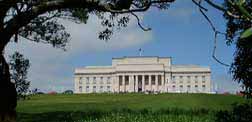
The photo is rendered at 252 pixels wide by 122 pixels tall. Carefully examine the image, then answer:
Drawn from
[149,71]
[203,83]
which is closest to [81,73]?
[149,71]

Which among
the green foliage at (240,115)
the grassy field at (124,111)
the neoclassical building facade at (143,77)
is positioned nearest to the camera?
the green foliage at (240,115)

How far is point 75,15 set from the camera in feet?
53.0

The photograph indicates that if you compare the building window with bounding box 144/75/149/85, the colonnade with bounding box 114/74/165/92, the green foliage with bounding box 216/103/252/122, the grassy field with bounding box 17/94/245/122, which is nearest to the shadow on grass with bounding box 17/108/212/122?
the grassy field with bounding box 17/94/245/122

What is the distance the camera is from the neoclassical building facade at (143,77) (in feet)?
492

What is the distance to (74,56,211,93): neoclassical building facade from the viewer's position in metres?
150

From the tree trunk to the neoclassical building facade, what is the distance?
13296 cm

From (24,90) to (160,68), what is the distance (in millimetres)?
135785

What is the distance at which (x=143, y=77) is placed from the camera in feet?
492

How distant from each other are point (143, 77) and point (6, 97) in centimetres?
13824

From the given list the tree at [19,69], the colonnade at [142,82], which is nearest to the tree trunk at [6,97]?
the tree at [19,69]

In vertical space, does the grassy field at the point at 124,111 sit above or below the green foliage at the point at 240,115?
below

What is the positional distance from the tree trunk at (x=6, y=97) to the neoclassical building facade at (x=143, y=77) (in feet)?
436

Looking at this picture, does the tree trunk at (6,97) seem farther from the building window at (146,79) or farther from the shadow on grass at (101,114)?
the building window at (146,79)

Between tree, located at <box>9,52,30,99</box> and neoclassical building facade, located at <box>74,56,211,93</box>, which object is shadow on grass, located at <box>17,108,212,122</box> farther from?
neoclassical building facade, located at <box>74,56,211,93</box>
